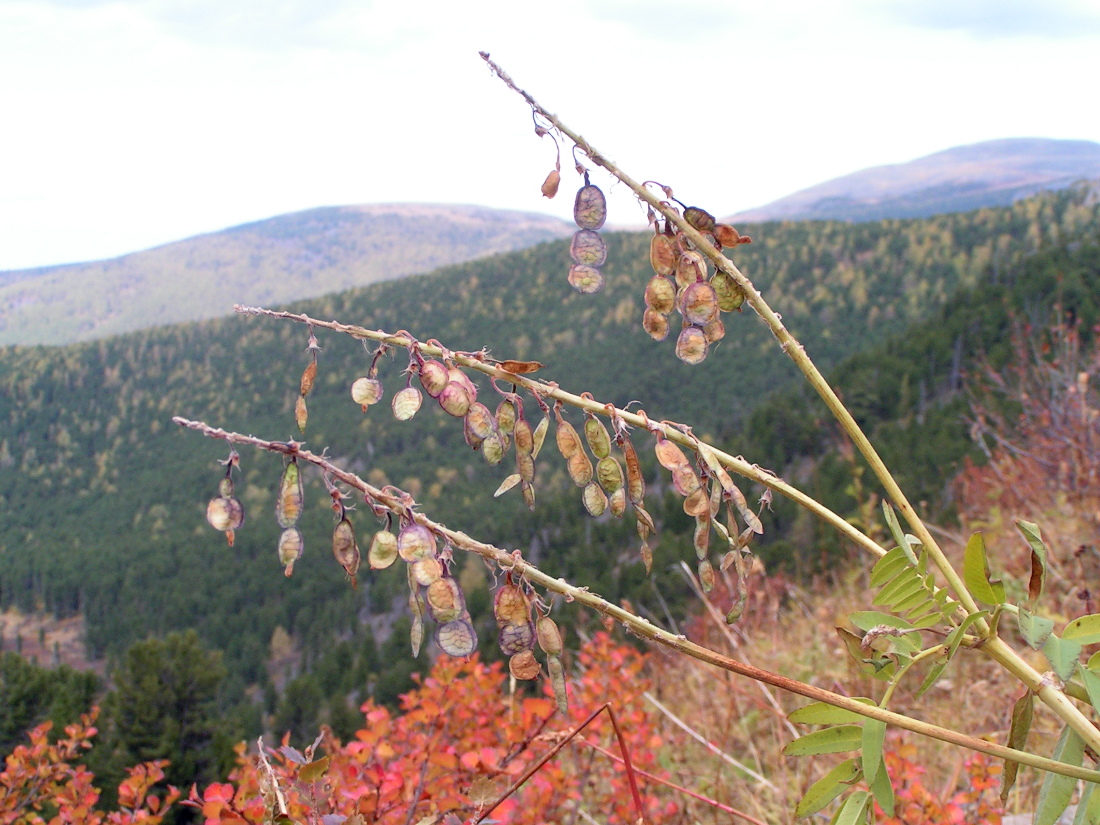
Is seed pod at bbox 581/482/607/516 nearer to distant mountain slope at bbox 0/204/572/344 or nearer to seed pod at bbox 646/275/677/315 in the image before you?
seed pod at bbox 646/275/677/315

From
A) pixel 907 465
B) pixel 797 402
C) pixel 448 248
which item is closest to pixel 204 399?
pixel 797 402

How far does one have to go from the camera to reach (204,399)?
6353 cm

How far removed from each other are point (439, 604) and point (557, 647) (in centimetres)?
16

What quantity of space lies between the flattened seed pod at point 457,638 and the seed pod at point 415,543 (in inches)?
4.2

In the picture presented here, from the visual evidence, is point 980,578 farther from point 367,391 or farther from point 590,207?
point 367,391

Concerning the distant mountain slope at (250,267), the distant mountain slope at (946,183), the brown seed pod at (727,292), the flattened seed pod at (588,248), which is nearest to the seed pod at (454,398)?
the flattened seed pod at (588,248)

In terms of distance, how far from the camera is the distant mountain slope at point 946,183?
99.5m

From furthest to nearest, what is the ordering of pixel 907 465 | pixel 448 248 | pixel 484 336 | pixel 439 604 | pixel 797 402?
pixel 448 248 < pixel 484 336 < pixel 797 402 < pixel 907 465 < pixel 439 604

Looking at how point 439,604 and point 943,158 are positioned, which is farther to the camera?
point 943,158

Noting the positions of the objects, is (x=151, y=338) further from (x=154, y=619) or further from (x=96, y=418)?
(x=154, y=619)

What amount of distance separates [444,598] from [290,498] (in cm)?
26

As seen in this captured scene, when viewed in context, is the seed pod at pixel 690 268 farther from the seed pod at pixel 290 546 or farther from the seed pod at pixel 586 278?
the seed pod at pixel 290 546

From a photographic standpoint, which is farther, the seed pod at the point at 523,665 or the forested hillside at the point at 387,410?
the forested hillside at the point at 387,410

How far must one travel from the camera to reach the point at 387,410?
5116cm
